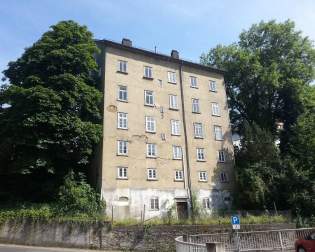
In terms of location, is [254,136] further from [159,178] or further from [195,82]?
[159,178]

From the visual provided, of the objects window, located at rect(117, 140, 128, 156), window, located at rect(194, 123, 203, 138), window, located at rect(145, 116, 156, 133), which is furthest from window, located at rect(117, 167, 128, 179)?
window, located at rect(194, 123, 203, 138)

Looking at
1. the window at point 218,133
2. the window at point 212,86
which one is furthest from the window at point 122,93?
the window at point 212,86

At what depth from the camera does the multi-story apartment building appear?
3366cm

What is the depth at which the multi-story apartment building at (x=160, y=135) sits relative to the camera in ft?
110

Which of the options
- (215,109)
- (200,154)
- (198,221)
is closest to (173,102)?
(215,109)

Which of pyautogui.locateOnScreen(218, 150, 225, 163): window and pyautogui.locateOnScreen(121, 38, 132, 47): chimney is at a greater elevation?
pyautogui.locateOnScreen(121, 38, 132, 47): chimney

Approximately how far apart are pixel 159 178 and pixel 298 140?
649 inches

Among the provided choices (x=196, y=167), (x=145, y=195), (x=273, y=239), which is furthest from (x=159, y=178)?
(x=273, y=239)

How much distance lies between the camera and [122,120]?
116 feet

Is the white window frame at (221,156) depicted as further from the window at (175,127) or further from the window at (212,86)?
the window at (212,86)

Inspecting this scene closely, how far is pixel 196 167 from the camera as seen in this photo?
38188mm

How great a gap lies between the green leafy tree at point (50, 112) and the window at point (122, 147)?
8.43ft

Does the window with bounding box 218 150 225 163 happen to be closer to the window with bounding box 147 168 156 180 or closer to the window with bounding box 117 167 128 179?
the window with bounding box 147 168 156 180

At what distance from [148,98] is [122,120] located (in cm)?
445
